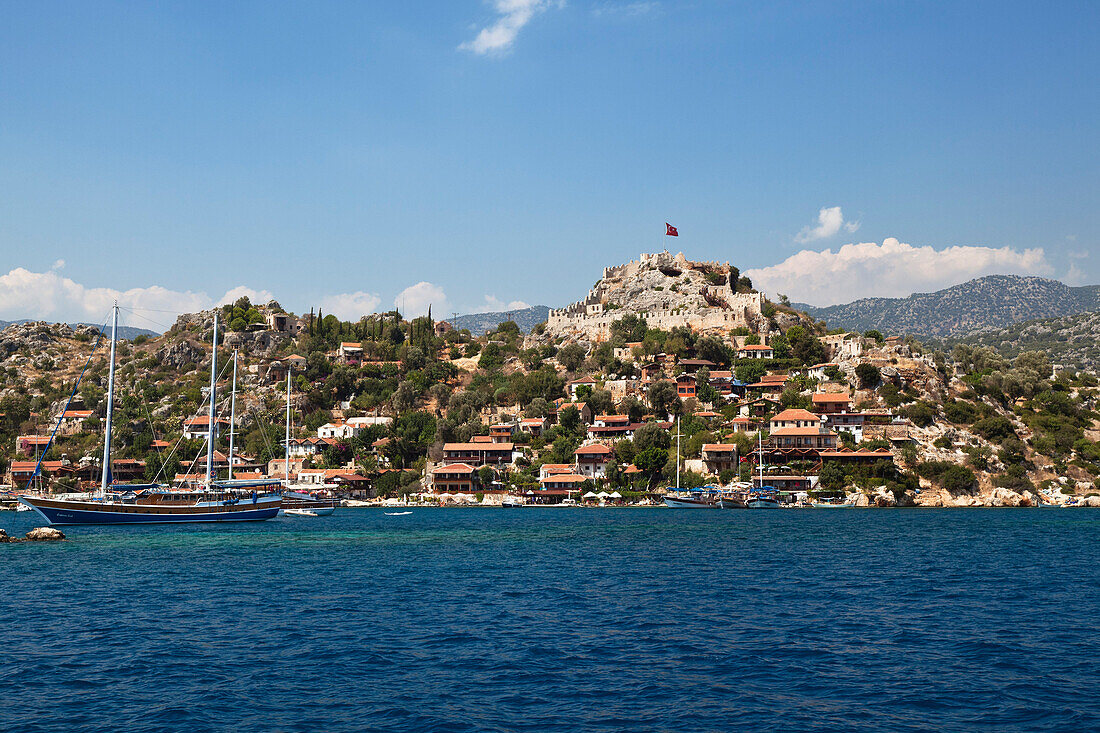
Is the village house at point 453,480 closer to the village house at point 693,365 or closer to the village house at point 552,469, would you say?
the village house at point 552,469

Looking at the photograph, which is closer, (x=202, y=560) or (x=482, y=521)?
(x=202, y=560)

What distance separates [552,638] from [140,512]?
4377 centimetres

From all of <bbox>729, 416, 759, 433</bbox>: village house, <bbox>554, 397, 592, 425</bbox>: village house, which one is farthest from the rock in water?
<bbox>729, 416, 759, 433</bbox>: village house

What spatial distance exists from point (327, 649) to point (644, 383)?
292 ft

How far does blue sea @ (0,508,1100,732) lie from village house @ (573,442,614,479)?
47530 mm

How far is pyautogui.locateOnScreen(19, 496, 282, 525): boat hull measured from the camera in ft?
171

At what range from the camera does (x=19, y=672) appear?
55.5 feet

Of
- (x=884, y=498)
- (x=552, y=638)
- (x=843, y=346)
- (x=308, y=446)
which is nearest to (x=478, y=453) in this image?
(x=308, y=446)

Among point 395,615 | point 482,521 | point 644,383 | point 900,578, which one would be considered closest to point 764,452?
point 644,383

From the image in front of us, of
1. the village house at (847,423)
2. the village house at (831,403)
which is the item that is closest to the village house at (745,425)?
the village house at (831,403)

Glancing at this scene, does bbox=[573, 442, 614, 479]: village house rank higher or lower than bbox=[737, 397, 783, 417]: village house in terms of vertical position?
lower

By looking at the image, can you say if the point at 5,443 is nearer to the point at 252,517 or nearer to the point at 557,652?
the point at 252,517

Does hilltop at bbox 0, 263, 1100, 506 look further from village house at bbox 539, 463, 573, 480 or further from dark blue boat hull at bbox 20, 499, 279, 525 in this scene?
dark blue boat hull at bbox 20, 499, 279, 525

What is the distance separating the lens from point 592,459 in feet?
293
